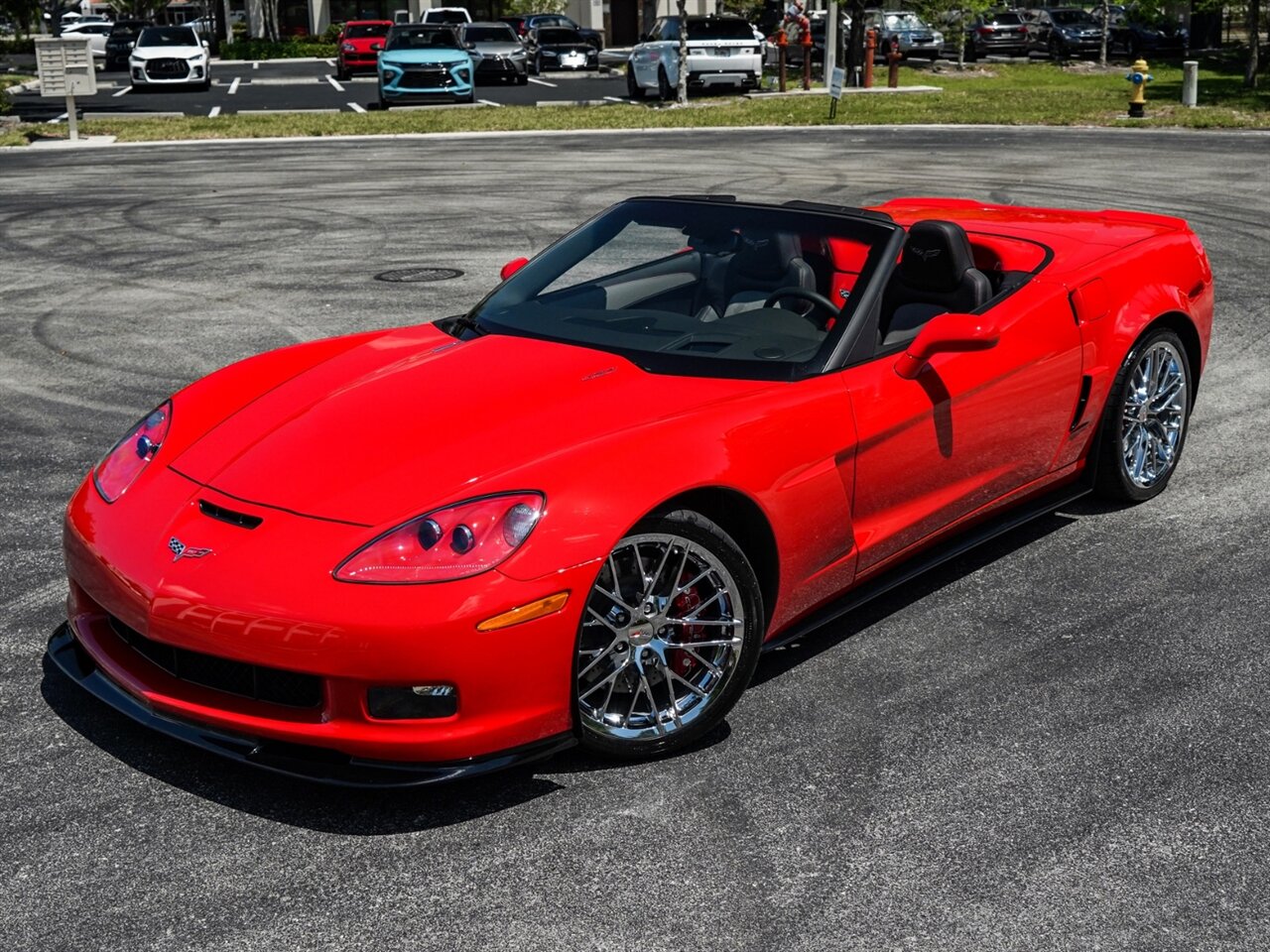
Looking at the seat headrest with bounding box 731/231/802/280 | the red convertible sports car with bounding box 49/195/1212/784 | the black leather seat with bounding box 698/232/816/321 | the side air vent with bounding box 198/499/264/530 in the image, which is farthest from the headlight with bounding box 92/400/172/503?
the seat headrest with bounding box 731/231/802/280

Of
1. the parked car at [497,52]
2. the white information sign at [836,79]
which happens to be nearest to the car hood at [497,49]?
the parked car at [497,52]

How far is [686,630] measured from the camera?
164 inches

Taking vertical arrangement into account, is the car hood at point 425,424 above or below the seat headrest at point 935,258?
below

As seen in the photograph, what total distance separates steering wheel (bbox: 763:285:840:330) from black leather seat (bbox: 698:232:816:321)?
0.09 feet

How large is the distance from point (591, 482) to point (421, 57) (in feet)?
89.9

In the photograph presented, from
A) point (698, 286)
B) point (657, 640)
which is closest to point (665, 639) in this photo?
point (657, 640)

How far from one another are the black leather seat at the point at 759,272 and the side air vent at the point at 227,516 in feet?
5.96

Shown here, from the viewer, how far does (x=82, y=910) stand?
3.40 metres

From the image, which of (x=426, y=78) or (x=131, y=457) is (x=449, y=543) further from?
(x=426, y=78)

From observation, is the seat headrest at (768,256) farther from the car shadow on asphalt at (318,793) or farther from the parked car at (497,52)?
the parked car at (497,52)

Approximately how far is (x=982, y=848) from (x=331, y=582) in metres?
1.76

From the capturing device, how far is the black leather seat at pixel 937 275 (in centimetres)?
531

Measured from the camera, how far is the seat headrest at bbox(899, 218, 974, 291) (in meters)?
5.31

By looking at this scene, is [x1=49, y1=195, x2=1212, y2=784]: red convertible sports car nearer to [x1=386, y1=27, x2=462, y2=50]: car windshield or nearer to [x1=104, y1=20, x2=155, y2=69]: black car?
[x1=386, y1=27, x2=462, y2=50]: car windshield
